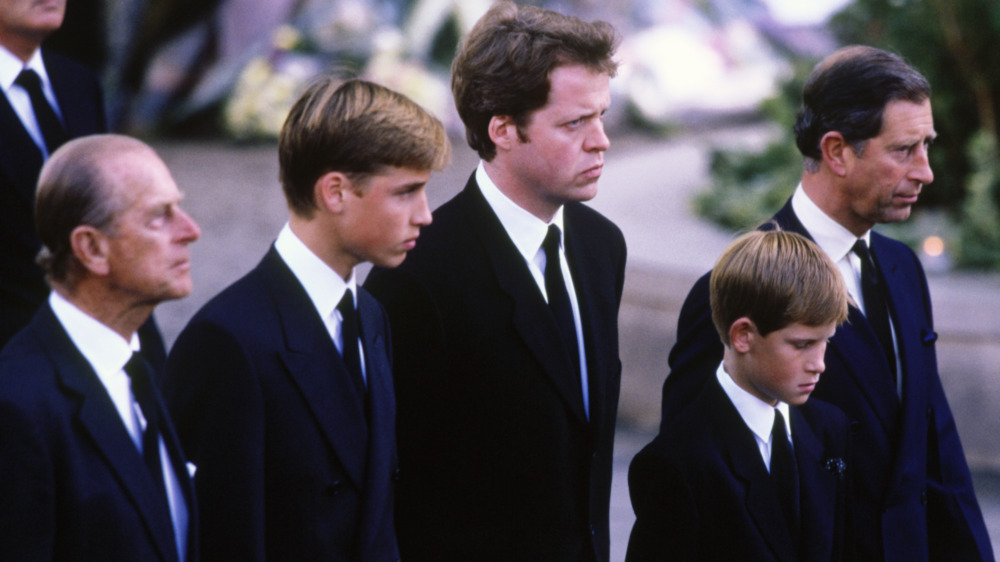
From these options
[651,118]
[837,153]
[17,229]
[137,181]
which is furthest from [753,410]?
[651,118]

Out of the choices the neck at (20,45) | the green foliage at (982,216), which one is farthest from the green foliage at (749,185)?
the neck at (20,45)

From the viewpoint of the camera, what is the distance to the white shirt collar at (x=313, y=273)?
2.45 m

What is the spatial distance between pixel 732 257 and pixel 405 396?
83 cm

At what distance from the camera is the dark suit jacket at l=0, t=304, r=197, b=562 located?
1.90m

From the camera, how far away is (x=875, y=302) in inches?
122

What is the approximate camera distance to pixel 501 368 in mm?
2732

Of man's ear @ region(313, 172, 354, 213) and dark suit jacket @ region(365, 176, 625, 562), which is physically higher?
man's ear @ region(313, 172, 354, 213)

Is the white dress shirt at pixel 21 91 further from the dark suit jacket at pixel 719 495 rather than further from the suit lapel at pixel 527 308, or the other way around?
the dark suit jacket at pixel 719 495

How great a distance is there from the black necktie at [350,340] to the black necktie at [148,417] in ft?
1.50

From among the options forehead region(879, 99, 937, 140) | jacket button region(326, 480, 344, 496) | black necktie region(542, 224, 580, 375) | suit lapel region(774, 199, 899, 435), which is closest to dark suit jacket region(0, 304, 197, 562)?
jacket button region(326, 480, 344, 496)

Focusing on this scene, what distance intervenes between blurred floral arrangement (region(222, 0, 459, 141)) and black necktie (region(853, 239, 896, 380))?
9.92 metres

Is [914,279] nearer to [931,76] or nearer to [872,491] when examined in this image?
[872,491]

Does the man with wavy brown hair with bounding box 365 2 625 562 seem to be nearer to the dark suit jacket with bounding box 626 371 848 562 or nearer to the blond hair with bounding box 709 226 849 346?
the dark suit jacket with bounding box 626 371 848 562

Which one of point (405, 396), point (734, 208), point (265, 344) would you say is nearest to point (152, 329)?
point (405, 396)
